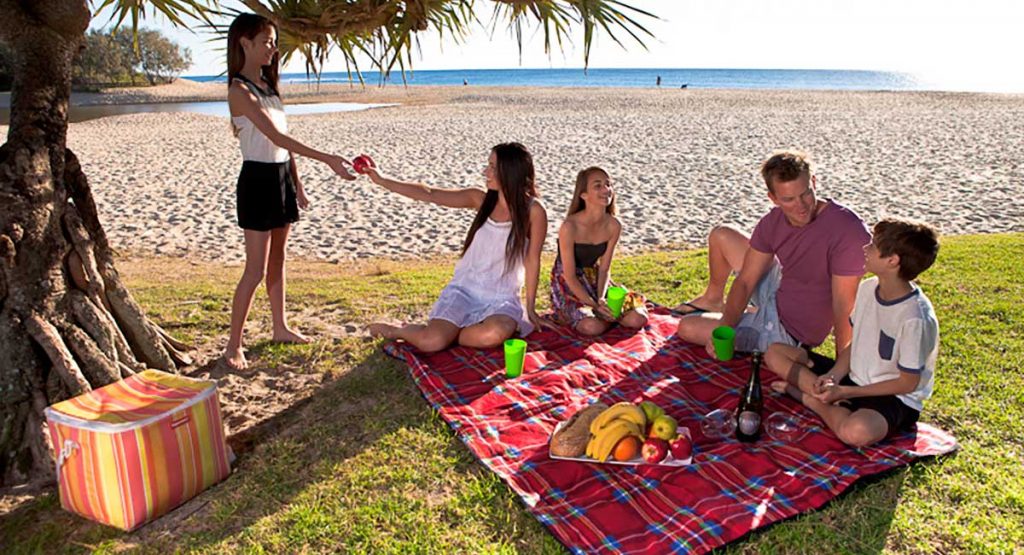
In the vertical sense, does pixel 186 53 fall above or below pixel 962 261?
above

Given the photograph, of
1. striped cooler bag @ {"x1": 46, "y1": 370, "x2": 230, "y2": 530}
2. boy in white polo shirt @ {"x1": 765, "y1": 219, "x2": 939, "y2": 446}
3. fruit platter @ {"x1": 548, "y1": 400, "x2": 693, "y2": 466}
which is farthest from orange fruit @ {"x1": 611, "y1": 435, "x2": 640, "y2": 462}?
striped cooler bag @ {"x1": 46, "y1": 370, "x2": 230, "y2": 530}

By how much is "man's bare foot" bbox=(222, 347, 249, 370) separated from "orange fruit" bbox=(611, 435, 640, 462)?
99.4 inches

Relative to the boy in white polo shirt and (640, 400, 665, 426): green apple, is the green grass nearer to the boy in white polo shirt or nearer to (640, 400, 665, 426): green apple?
the boy in white polo shirt

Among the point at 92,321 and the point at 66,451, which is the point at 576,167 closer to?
the point at 92,321

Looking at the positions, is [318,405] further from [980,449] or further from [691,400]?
[980,449]

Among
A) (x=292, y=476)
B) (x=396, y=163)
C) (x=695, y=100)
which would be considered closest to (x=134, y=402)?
(x=292, y=476)

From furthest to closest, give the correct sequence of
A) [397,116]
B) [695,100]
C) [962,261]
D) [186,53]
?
[186,53] < [695,100] < [397,116] < [962,261]

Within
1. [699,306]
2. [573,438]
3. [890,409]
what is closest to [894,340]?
[890,409]

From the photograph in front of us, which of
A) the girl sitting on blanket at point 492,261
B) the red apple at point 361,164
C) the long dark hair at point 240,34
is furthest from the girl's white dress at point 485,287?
the long dark hair at point 240,34

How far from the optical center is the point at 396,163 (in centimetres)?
1599

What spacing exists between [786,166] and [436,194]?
7.29 ft

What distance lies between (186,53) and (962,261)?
73.9m

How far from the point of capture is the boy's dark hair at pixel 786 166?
12.6 feet

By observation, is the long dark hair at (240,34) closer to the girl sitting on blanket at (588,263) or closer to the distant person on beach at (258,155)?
the distant person on beach at (258,155)
